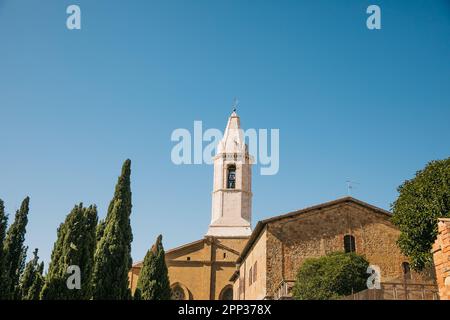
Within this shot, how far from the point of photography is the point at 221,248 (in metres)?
40.3

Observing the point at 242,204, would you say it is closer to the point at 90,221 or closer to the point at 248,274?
the point at 248,274

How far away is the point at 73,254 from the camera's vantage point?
1655cm

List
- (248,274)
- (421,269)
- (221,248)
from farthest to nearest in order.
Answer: (221,248) → (248,274) → (421,269)

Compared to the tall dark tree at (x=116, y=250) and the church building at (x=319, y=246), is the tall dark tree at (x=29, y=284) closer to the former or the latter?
the tall dark tree at (x=116, y=250)

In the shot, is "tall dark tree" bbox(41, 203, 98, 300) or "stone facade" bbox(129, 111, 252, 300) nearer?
"tall dark tree" bbox(41, 203, 98, 300)

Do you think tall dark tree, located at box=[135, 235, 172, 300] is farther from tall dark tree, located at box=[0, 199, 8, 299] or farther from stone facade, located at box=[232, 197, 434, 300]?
tall dark tree, located at box=[0, 199, 8, 299]

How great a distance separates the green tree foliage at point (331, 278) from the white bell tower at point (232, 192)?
19613 mm

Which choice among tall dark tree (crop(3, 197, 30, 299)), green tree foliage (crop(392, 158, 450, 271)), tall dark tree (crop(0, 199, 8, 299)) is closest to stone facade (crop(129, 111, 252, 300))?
tall dark tree (crop(3, 197, 30, 299))

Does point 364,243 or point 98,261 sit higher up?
point 364,243

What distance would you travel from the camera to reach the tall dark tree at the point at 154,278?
25.4 m

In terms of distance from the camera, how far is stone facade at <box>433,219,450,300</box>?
679cm

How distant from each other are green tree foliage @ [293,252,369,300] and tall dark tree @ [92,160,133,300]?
8284mm
